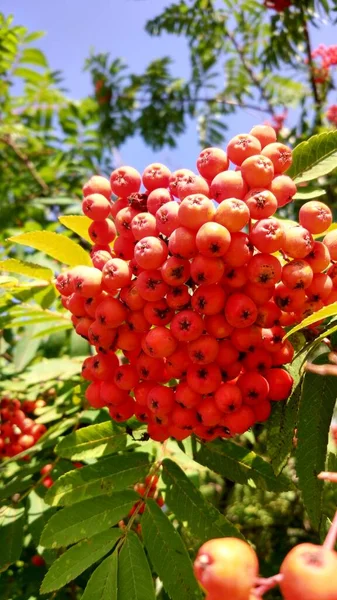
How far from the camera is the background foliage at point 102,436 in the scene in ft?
5.14

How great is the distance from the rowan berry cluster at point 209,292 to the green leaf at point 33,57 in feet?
12.6

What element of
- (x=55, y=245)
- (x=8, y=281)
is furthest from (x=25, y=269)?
(x=55, y=245)

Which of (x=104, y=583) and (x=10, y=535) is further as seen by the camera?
(x=10, y=535)

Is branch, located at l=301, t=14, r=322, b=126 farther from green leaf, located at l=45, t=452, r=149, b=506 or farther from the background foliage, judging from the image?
green leaf, located at l=45, t=452, r=149, b=506

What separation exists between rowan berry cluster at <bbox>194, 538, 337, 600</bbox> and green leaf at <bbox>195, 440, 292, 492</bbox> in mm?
943

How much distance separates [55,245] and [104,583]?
45.1 inches

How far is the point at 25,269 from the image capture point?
2090 mm

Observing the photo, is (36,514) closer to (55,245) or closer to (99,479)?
(99,479)

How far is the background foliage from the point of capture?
1565mm

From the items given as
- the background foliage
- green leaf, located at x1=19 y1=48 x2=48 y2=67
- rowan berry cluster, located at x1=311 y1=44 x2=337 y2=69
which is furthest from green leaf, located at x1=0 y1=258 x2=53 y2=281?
rowan berry cluster, located at x1=311 y1=44 x2=337 y2=69

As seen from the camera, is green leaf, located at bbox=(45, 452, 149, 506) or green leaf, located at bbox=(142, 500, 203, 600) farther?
green leaf, located at bbox=(45, 452, 149, 506)

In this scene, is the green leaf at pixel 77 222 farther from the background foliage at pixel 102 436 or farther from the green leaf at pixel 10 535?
the green leaf at pixel 10 535

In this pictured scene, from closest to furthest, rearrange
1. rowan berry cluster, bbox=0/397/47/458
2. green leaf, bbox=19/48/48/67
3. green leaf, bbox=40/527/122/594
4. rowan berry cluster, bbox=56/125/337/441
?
rowan berry cluster, bbox=56/125/337/441 < green leaf, bbox=40/527/122/594 < rowan berry cluster, bbox=0/397/47/458 < green leaf, bbox=19/48/48/67

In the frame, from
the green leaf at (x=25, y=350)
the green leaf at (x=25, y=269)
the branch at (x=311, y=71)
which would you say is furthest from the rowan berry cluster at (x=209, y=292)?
the branch at (x=311, y=71)
